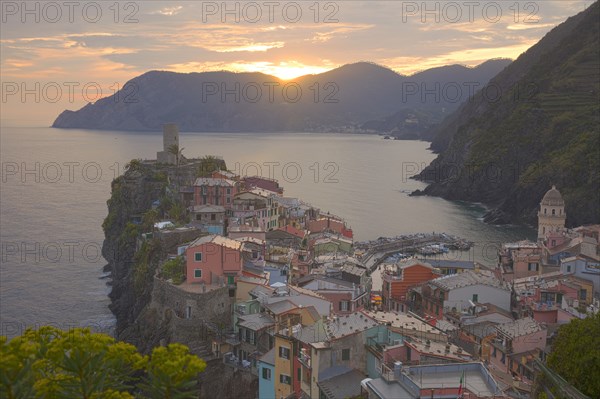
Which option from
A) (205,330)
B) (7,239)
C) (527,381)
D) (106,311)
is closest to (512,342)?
(527,381)

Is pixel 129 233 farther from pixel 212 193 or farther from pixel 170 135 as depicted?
pixel 170 135

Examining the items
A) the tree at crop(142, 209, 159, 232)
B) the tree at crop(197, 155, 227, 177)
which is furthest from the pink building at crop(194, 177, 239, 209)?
the tree at crop(197, 155, 227, 177)

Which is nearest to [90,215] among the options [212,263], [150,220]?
[150,220]

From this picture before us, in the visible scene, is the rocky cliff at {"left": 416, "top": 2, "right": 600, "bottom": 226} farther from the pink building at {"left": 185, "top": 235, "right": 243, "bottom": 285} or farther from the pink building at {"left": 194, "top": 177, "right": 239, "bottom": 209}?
the pink building at {"left": 185, "top": 235, "right": 243, "bottom": 285}

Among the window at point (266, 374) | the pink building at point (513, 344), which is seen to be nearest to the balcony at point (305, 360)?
the window at point (266, 374)

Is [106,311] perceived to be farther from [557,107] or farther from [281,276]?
[557,107]

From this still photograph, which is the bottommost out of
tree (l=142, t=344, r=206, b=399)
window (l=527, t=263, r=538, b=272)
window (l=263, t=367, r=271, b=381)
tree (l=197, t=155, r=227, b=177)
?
window (l=263, t=367, r=271, b=381)
